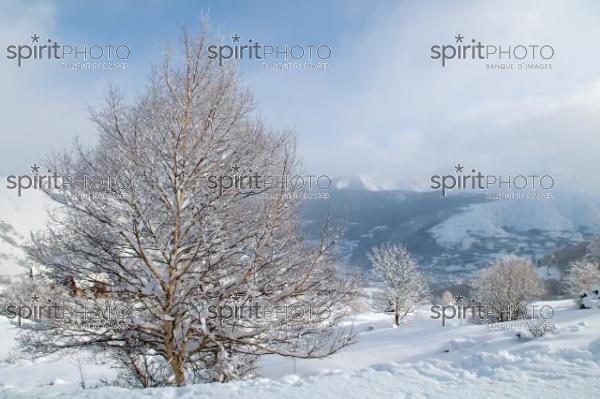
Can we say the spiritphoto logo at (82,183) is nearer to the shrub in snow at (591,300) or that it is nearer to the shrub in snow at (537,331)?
the shrub in snow at (537,331)

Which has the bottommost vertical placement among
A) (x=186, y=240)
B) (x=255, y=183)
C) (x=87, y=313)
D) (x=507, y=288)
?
(x=507, y=288)

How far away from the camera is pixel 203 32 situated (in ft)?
24.0

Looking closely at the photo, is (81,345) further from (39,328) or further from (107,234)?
(107,234)

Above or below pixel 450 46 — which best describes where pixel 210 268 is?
below

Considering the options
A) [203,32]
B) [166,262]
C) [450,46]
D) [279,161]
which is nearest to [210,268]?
[166,262]

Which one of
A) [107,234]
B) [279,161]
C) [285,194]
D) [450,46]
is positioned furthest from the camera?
[450,46]

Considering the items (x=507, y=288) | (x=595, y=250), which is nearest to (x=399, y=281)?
(x=507, y=288)

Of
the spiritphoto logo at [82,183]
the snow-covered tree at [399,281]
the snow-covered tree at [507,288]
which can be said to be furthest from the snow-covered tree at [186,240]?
the snow-covered tree at [507,288]

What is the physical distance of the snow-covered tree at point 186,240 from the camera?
6.61m

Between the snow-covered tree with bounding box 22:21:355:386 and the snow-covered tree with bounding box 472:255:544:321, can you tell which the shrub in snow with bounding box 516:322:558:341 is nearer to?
the snow-covered tree with bounding box 22:21:355:386

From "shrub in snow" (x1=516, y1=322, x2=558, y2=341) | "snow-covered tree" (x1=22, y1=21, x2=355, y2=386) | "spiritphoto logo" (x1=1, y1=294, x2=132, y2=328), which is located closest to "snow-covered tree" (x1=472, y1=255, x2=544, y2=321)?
"shrub in snow" (x1=516, y1=322, x2=558, y2=341)

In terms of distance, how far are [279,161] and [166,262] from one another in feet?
9.14

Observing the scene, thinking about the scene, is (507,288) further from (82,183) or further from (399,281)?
(82,183)

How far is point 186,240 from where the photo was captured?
7020mm
